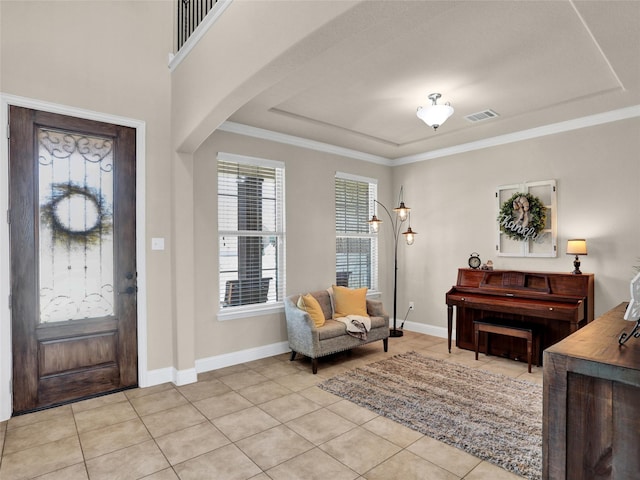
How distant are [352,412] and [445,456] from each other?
32.2 inches

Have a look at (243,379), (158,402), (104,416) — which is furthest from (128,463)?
(243,379)

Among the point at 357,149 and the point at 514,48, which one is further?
the point at 357,149

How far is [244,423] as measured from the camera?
9.21ft

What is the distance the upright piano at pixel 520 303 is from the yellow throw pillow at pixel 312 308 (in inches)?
65.3

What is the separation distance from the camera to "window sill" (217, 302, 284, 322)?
407cm

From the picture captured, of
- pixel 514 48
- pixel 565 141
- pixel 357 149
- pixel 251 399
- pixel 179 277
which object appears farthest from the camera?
pixel 357 149

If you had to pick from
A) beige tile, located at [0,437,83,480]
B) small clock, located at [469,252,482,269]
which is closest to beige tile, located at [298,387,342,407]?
beige tile, located at [0,437,83,480]

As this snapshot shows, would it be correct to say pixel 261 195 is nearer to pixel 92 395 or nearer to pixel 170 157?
pixel 170 157

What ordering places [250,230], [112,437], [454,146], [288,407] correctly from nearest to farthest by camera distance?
[112,437] → [288,407] → [250,230] → [454,146]

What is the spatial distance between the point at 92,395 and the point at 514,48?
4402 mm

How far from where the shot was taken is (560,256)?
14.0 ft

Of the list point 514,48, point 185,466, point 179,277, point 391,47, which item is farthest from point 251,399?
point 514,48

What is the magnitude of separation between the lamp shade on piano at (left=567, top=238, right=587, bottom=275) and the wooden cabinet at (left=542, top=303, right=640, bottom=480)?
9.05 ft

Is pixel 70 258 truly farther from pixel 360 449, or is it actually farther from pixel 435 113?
pixel 435 113
